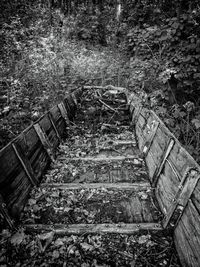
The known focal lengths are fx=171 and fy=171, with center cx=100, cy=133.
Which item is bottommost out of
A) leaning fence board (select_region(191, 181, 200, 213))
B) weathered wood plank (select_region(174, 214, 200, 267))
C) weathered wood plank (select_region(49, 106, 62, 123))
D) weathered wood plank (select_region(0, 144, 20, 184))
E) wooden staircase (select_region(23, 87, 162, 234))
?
wooden staircase (select_region(23, 87, 162, 234))

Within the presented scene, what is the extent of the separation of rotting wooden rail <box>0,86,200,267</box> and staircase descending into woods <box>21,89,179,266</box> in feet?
0.13

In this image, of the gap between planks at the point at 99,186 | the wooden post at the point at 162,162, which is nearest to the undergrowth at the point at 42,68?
the gap between planks at the point at 99,186

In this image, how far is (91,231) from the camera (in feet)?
6.50

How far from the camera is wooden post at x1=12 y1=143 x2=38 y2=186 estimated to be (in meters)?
2.12

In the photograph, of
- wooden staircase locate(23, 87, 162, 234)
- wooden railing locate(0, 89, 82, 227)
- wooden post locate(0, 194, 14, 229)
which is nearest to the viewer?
wooden post locate(0, 194, 14, 229)

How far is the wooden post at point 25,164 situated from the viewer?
6.97ft

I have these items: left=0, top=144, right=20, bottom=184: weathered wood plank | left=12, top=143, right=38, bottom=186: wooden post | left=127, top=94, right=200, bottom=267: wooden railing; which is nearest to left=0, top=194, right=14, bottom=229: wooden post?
left=0, top=144, right=20, bottom=184: weathered wood plank

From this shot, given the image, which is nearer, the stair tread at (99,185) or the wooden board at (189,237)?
the wooden board at (189,237)

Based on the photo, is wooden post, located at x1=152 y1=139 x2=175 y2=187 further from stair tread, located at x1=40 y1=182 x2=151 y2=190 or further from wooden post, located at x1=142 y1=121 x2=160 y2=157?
wooden post, located at x1=142 y1=121 x2=160 y2=157

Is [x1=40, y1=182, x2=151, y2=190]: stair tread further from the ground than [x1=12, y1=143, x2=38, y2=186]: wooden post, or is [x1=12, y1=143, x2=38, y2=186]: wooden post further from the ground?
[x1=12, y1=143, x2=38, y2=186]: wooden post

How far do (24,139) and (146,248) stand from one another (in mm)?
1987

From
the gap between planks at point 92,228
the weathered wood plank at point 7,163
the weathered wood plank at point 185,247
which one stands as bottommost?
the gap between planks at point 92,228

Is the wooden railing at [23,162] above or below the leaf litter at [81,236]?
above

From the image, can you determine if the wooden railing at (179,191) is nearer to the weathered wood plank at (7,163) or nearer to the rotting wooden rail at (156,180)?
the rotting wooden rail at (156,180)
